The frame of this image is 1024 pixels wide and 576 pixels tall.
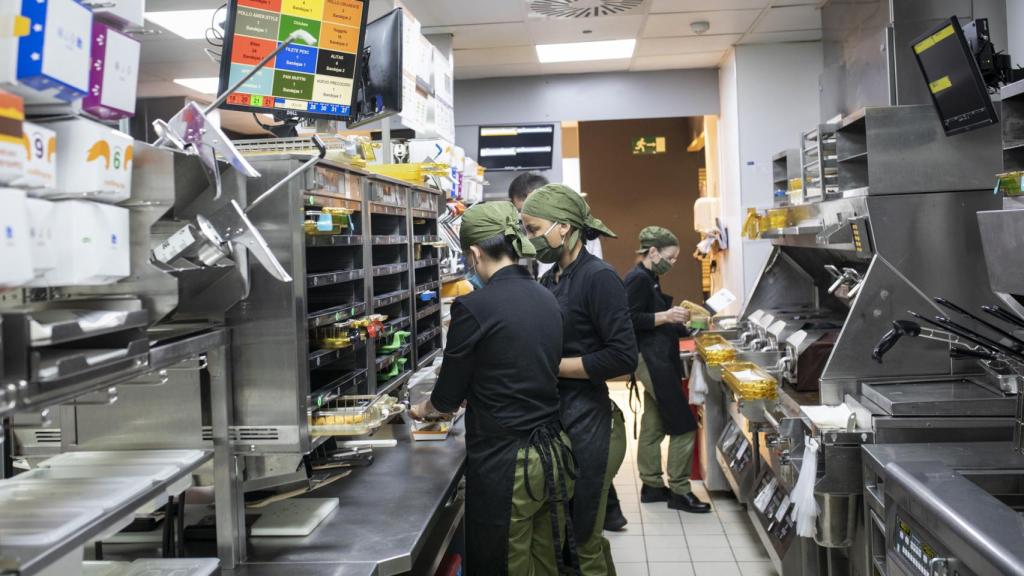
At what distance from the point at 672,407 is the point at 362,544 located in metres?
3.21

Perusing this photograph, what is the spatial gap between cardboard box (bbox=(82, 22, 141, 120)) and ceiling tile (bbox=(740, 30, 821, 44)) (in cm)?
604

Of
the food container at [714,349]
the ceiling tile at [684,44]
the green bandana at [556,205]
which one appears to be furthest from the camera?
the ceiling tile at [684,44]

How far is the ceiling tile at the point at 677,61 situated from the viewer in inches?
285

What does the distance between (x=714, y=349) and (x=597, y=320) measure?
6.06 ft

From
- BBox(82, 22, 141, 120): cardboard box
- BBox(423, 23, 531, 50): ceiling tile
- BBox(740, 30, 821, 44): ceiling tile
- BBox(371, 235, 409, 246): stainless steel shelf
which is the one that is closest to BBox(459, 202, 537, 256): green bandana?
BBox(371, 235, 409, 246): stainless steel shelf

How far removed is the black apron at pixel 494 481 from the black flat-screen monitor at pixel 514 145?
511cm

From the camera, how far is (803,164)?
4785mm

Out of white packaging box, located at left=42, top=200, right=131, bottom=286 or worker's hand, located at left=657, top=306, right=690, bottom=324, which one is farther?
Answer: worker's hand, located at left=657, top=306, right=690, bottom=324

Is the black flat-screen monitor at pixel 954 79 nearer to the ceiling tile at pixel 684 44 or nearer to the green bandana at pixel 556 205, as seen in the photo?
the green bandana at pixel 556 205

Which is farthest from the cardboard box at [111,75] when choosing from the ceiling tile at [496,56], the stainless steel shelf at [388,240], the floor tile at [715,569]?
the ceiling tile at [496,56]

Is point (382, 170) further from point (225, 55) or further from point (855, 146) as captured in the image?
point (855, 146)

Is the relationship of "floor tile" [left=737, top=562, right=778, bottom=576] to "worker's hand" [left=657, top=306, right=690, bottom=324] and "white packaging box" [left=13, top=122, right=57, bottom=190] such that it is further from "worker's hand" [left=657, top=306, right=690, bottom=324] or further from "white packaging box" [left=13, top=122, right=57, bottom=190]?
"white packaging box" [left=13, top=122, right=57, bottom=190]

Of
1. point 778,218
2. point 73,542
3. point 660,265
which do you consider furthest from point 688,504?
point 73,542

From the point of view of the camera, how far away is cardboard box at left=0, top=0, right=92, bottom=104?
1.14 metres
